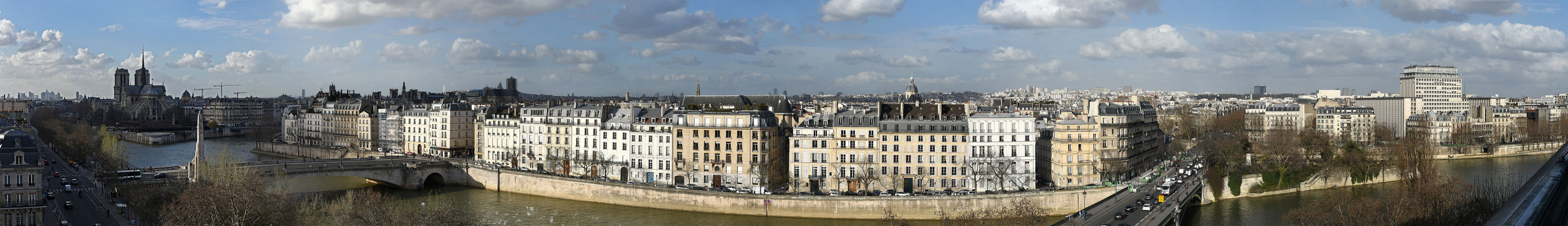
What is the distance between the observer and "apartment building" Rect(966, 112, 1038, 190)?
52.2 meters

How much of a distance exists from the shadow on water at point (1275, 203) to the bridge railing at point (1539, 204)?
32.9 meters

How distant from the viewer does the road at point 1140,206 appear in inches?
1665

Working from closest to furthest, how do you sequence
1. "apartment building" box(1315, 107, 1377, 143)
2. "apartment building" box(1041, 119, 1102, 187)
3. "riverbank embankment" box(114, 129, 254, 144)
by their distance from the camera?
"apartment building" box(1041, 119, 1102, 187)
"apartment building" box(1315, 107, 1377, 143)
"riverbank embankment" box(114, 129, 254, 144)

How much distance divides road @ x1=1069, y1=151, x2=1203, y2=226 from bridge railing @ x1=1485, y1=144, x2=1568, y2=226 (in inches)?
1132

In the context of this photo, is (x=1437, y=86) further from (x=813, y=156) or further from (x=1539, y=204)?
(x=1539, y=204)

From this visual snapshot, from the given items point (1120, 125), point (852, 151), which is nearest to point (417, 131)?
point (852, 151)

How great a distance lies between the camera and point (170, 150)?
102062 mm

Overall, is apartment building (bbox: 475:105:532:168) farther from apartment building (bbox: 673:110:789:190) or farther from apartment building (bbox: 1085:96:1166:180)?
apartment building (bbox: 1085:96:1166:180)

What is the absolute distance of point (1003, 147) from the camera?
Result: 52.4 meters

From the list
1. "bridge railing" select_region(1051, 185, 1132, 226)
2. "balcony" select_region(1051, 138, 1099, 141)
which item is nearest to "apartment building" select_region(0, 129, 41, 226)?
"bridge railing" select_region(1051, 185, 1132, 226)

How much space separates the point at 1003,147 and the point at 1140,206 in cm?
808

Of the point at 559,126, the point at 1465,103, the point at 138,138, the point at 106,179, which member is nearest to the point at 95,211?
the point at 106,179

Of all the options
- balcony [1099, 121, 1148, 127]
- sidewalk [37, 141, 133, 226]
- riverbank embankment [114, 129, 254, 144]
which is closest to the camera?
sidewalk [37, 141, 133, 226]

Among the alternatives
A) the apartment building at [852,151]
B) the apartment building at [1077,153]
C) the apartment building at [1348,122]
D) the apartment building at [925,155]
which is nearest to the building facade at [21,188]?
the apartment building at [852,151]
